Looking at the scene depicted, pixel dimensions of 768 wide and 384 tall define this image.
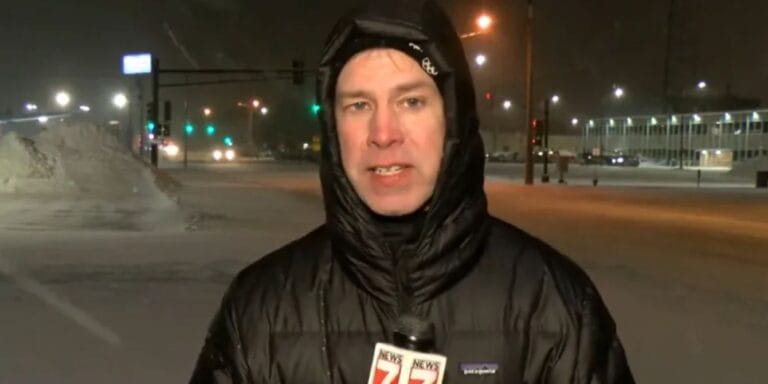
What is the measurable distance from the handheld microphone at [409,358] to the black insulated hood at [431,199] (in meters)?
0.09

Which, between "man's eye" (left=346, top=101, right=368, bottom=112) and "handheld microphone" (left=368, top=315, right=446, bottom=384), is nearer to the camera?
"handheld microphone" (left=368, top=315, right=446, bottom=384)

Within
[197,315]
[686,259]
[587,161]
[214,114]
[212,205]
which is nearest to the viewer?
[197,315]

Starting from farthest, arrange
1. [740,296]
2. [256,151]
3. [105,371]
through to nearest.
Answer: [256,151] < [740,296] < [105,371]

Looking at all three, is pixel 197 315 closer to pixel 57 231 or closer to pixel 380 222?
pixel 380 222

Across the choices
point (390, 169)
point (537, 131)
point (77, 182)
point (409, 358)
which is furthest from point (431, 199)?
point (537, 131)

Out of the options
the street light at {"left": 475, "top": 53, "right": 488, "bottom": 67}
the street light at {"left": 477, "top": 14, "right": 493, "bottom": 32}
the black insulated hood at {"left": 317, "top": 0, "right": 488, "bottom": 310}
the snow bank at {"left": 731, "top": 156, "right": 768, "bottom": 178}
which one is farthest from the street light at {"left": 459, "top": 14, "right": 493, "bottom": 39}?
the black insulated hood at {"left": 317, "top": 0, "right": 488, "bottom": 310}

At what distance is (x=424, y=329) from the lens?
6.63 ft

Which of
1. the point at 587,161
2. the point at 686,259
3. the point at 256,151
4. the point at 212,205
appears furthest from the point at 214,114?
the point at 686,259

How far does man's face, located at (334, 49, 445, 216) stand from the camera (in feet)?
7.09

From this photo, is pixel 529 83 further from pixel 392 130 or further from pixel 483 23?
pixel 392 130

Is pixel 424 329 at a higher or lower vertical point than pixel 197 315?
higher

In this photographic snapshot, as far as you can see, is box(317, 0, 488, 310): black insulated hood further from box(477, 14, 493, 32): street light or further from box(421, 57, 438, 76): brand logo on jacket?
box(477, 14, 493, 32): street light

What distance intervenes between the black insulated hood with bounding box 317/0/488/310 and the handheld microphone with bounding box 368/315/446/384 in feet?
0.30

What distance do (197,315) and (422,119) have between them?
7021 mm
